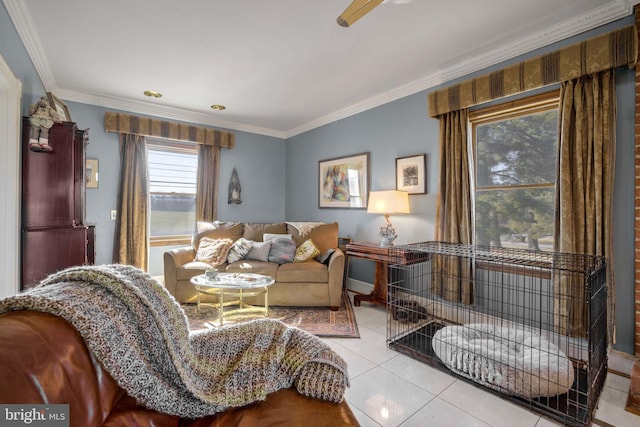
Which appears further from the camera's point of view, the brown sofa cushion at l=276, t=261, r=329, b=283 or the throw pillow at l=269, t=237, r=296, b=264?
the throw pillow at l=269, t=237, r=296, b=264

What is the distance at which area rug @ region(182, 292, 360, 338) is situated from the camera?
2.76 metres

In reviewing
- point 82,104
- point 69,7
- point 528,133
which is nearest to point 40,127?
point 69,7

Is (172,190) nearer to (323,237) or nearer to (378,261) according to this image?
(323,237)

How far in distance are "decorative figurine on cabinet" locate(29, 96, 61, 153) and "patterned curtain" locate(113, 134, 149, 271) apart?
5.00 ft

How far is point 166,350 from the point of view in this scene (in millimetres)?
806

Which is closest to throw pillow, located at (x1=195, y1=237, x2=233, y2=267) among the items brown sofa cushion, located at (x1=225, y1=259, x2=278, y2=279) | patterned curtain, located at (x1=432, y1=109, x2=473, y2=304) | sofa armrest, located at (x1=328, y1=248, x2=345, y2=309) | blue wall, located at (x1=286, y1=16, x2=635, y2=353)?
brown sofa cushion, located at (x1=225, y1=259, x2=278, y2=279)

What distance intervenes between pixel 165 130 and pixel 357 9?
356 centimetres

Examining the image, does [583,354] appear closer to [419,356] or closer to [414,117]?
[419,356]

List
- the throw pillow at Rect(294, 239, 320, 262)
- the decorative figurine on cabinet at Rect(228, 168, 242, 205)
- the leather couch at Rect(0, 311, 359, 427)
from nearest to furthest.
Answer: the leather couch at Rect(0, 311, 359, 427) → the throw pillow at Rect(294, 239, 320, 262) → the decorative figurine on cabinet at Rect(228, 168, 242, 205)

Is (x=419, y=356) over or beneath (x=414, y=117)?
beneath

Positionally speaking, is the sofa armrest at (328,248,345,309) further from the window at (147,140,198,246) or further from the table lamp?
the window at (147,140,198,246)

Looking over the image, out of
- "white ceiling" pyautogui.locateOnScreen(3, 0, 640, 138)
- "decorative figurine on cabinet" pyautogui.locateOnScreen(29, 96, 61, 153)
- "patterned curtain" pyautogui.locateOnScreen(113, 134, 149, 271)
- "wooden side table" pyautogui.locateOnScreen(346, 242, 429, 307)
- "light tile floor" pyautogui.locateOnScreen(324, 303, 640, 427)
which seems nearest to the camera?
"light tile floor" pyautogui.locateOnScreen(324, 303, 640, 427)

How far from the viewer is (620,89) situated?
2109 millimetres

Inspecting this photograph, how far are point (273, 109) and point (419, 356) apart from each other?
3476mm
